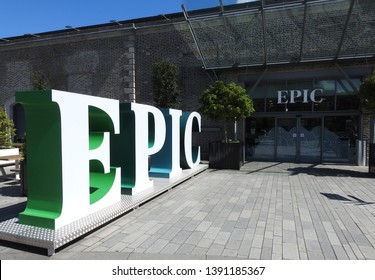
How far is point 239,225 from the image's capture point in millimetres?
4586

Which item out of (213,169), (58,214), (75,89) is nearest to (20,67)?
(75,89)

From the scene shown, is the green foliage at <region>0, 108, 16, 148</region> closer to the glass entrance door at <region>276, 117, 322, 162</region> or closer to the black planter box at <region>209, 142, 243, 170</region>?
the black planter box at <region>209, 142, 243, 170</region>

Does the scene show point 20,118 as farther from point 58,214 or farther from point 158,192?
point 58,214

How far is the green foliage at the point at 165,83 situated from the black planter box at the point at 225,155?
3.52m

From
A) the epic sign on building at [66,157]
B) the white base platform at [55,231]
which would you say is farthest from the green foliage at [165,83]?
the white base platform at [55,231]

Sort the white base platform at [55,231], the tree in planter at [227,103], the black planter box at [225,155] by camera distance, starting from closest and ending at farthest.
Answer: the white base platform at [55,231] → the tree in planter at [227,103] → the black planter box at [225,155]

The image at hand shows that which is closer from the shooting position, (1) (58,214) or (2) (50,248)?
(2) (50,248)

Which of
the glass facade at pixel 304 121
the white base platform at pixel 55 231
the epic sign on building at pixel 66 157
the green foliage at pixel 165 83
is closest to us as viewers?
the white base platform at pixel 55 231

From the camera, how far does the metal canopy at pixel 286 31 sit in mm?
9680

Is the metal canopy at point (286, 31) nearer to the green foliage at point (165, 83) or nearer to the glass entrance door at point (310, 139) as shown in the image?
the green foliage at point (165, 83)

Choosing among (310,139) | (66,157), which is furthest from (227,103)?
(66,157)

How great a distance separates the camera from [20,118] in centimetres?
1672

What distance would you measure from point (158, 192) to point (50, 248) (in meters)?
3.03

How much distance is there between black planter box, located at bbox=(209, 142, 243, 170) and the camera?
1030 cm
